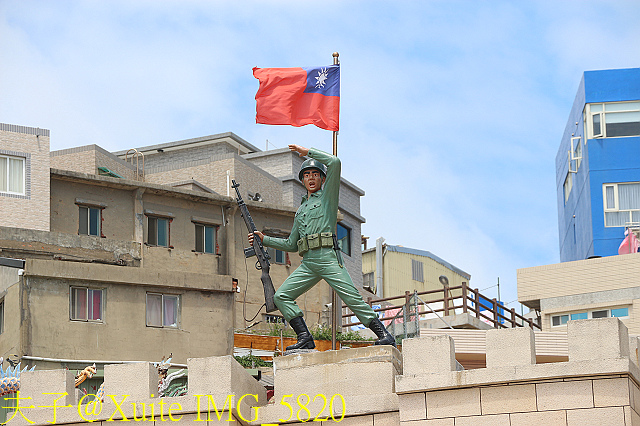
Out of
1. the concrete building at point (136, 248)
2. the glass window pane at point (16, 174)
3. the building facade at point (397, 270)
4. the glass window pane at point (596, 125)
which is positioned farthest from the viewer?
the building facade at point (397, 270)

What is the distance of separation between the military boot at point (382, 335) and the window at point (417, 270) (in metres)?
42.7

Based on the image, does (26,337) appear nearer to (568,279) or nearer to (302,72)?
(302,72)

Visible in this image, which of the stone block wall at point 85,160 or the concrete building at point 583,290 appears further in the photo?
the stone block wall at point 85,160

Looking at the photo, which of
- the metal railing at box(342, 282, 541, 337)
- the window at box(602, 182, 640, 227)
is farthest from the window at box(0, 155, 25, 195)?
the window at box(602, 182, 640, 227)

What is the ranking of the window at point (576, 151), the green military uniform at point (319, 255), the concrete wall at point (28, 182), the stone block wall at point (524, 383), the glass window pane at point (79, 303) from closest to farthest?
the stone block wall at point (524, 383) → the green military uniform at point (319, 255) → the glass window pane at point (79, 303) → the concrete wall at point (28, 182) → the window at point (576, 151)

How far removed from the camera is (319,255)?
53.4 ft

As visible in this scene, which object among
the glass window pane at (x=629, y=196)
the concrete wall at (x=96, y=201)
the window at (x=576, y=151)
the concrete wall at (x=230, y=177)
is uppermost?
the window at (x=576, y=151)

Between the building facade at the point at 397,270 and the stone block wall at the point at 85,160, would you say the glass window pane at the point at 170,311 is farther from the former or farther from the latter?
the building facade at the point at 397,270

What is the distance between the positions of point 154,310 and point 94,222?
22.7ft

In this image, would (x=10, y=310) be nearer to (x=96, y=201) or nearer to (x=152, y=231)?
(x=96, y=201)

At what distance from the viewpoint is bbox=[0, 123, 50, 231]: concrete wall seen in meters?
36.8

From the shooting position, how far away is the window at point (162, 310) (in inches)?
1257

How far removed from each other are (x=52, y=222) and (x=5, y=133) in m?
3.69

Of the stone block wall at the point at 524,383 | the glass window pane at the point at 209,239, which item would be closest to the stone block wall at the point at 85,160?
the glass window pane at the point at 209,239
